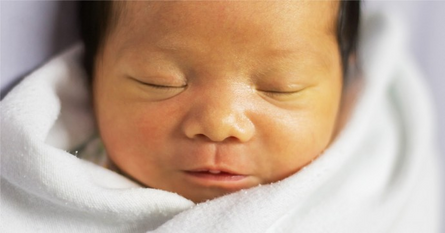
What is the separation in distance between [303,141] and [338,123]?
0.21 metres

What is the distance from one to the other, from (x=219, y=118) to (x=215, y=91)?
0.05 m

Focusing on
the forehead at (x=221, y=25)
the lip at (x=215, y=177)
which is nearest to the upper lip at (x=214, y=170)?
the lip at (x=215, y=177)

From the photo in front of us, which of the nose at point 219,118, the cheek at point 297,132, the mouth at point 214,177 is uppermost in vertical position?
the cheek at point 297,132

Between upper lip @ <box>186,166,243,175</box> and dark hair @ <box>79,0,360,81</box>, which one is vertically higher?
dark hair @ <box>79,0,360,81</box>

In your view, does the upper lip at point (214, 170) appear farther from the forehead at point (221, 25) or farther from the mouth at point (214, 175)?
the forehead at point (221, 25)

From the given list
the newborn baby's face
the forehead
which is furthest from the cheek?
the forehead

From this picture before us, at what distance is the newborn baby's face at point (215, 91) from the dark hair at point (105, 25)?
26 mm

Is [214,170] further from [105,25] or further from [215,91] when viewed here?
[105,25]

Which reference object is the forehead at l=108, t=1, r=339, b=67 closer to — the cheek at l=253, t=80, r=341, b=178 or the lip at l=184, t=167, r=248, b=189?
the cheek at l=253, t=80, r=341, b=178

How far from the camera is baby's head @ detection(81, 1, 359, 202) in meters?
0.90

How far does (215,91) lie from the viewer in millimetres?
905

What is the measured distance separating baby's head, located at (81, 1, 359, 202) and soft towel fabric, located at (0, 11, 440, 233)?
0.04 m

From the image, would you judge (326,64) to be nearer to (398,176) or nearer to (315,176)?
(315,176)

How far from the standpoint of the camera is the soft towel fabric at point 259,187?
895 millimetres
